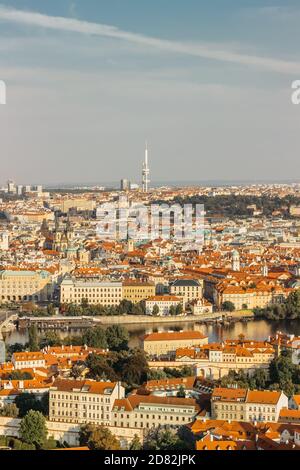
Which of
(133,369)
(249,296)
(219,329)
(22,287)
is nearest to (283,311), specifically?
(249,296)

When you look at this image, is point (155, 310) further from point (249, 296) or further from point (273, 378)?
point (273, 378)

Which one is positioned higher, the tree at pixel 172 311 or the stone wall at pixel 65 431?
the stone wall at pixel 65 431

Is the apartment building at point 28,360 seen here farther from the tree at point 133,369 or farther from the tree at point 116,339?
the tree at point 116,339

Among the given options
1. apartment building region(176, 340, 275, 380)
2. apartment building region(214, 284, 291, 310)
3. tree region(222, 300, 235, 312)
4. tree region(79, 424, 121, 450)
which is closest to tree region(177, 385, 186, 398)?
tree region(79, 424, 121, 450)

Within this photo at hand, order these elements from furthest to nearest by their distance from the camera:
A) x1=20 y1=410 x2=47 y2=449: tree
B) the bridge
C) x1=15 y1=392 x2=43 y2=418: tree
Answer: the bridge → x1=15 y1=392 x2=43 y2=418: tree → x1=20 y1=410 x2=47 y2=449: tree

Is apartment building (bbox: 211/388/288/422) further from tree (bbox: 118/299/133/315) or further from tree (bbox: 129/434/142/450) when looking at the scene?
tree (bbox: 118/299/133/315)

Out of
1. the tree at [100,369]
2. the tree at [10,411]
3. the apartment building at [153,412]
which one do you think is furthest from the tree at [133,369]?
the tree at [10,411]

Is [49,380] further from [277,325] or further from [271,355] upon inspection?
[277,325]
